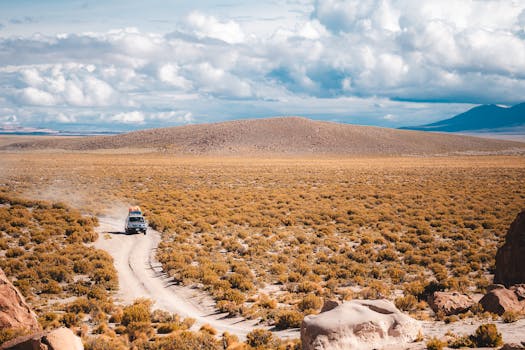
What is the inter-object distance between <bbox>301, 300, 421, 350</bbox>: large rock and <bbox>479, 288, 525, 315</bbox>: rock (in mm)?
3432

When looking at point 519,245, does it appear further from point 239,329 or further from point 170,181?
point 170,181

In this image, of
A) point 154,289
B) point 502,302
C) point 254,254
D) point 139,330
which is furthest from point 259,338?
point 254,254

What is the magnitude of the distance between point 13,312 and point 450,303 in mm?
13041

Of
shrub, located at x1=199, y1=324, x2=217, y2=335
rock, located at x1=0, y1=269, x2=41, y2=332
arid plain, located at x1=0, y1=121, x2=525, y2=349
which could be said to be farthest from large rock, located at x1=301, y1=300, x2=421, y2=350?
rock, located at x1=0, y1=269, x2=41, y2=332

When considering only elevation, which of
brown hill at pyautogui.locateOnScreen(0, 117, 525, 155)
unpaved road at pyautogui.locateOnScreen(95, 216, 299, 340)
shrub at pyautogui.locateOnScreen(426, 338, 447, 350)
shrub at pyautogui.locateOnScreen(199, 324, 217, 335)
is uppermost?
brown hill at pyautogui.locateOnScreen(0, 117, 525, 155)

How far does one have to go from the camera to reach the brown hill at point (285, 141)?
15750 cm

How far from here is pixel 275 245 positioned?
80.2 ft

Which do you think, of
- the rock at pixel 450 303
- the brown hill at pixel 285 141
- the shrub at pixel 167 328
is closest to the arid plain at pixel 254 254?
the shrub at pixel 167 328

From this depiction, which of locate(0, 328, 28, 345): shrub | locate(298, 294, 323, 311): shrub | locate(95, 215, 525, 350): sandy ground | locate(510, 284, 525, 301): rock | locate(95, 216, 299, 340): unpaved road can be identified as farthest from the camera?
locate(298, 294, 323, 311): shrub

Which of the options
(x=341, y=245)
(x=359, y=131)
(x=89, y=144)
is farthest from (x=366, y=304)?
(x=89, y=144)

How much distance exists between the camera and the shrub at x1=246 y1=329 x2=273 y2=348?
11.7 metres

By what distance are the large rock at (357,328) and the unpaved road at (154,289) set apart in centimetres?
252

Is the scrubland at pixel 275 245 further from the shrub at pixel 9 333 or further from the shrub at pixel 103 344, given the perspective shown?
the shrub at pixel 9 333

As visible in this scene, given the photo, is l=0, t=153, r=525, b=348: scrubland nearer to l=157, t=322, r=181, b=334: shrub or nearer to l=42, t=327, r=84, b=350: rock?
l=157, t=322, r=181, b=334: shrub
